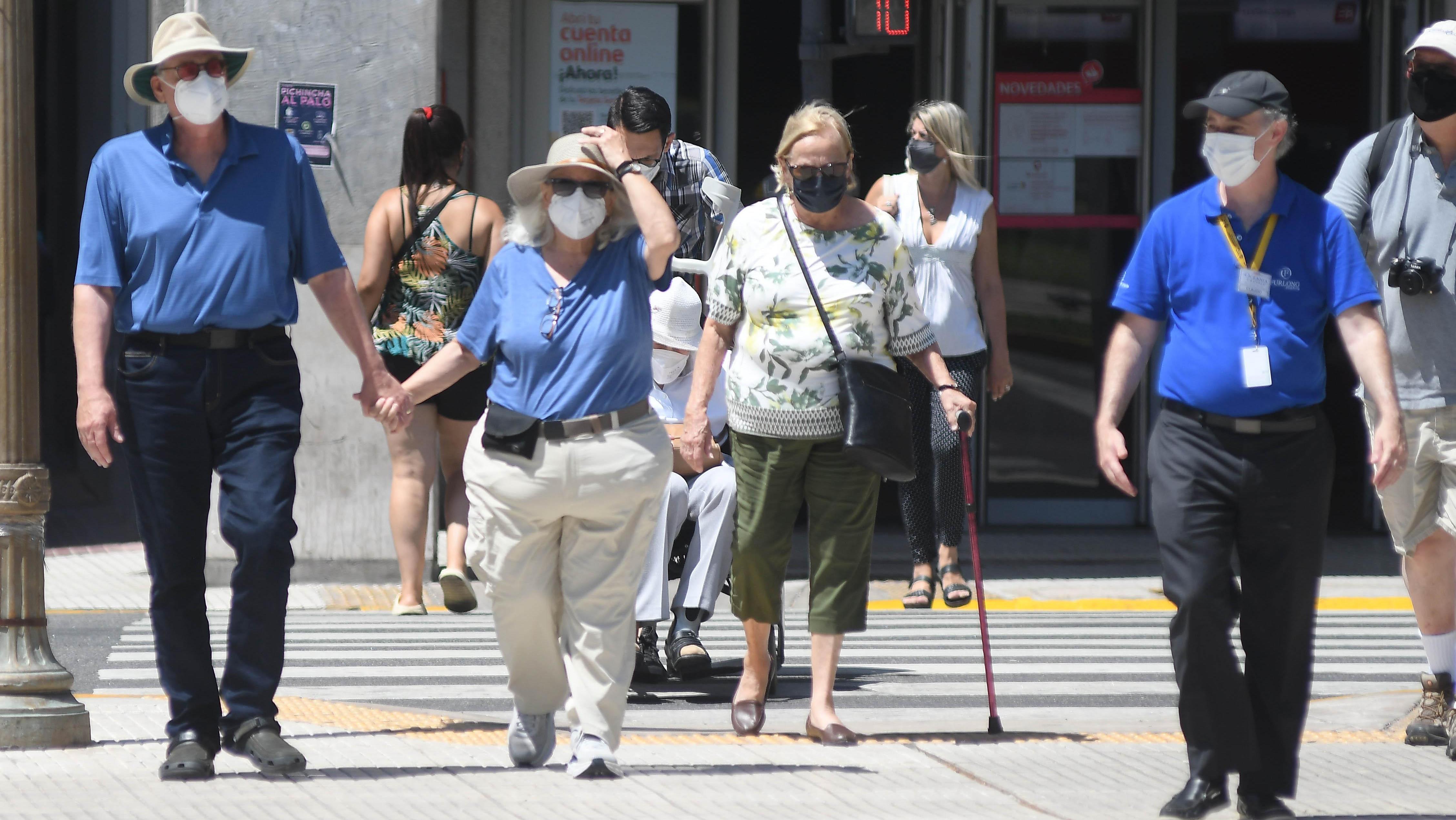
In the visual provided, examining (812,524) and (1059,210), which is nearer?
(812,524)

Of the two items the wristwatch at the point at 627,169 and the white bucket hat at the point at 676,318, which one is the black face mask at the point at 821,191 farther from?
the white bucket hat at the point at 676,318

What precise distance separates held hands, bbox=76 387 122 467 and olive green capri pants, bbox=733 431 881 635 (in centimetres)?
199

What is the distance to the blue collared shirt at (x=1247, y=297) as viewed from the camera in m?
4.88

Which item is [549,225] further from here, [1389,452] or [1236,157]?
[1389,452]

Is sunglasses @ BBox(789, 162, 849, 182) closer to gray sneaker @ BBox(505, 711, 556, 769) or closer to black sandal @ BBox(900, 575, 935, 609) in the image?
gray sneaker @ BBox(505, 711, 556, 769)

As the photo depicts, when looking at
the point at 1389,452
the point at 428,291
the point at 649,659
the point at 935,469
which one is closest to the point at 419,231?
the point at 428,291

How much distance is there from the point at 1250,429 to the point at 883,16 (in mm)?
7233

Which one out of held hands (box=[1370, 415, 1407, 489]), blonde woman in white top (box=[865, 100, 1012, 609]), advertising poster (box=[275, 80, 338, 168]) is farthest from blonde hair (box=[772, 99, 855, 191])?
advertising poster (box=[275, 80, 338, 168])

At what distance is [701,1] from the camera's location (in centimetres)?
1189

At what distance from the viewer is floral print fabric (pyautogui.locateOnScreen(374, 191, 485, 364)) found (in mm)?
8445

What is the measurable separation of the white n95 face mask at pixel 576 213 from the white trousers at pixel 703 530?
71.6 inches

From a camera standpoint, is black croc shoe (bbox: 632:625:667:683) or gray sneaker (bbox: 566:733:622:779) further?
black croc shoe (bbox: 632:625:667:683)

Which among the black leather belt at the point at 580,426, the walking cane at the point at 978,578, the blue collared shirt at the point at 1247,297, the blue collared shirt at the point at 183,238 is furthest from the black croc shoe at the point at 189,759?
the blue collared shirt at the point at 1247,297

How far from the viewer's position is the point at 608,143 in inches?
224
